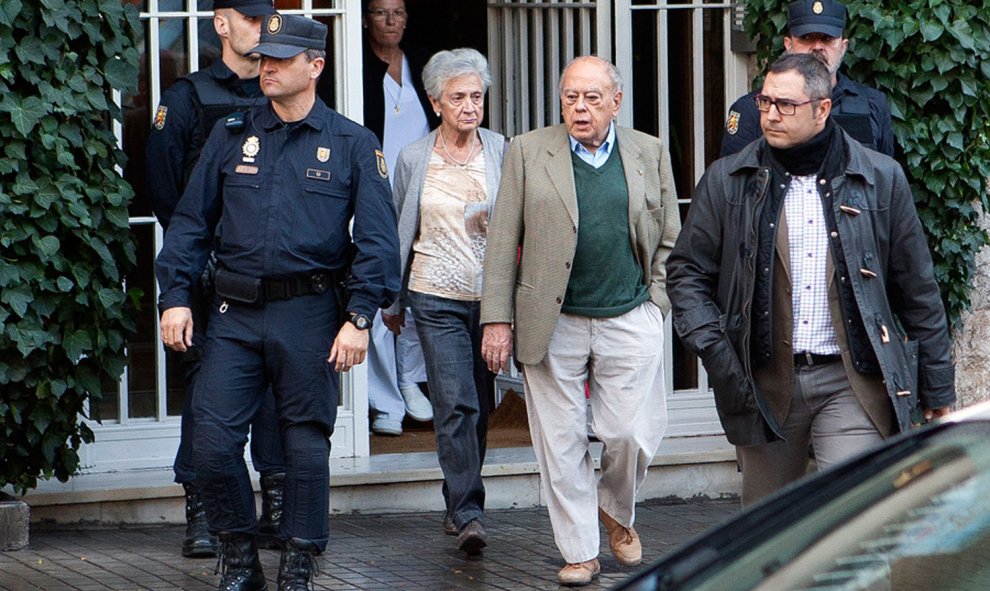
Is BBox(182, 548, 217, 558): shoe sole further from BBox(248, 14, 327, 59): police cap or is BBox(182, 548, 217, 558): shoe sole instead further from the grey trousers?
the grey trousers

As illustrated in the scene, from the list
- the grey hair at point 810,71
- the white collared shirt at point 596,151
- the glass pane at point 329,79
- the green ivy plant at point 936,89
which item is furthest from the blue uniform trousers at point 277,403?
the green ivy plant at point 936,89

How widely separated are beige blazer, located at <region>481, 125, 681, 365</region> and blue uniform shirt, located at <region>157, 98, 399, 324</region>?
0.55m

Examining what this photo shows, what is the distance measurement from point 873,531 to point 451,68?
4431mm

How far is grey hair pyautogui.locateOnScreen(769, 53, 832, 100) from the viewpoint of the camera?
17.9 feet

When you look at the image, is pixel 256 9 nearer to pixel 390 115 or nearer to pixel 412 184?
pixel 412 184

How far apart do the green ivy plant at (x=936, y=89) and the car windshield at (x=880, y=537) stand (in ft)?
14.4

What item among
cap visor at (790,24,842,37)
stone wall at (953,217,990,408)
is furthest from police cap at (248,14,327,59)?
stone wall at (953,217,990,408)

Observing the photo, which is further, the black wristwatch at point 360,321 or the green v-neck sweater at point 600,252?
the green v-neck sweater at point 600,252

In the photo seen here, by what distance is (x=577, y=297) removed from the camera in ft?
21.8

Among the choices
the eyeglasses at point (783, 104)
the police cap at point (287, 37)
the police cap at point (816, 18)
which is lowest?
the eyeglasses at point (783, 104)

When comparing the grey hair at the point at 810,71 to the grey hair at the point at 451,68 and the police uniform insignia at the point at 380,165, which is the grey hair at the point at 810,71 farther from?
the grey hair at the point at 451,68

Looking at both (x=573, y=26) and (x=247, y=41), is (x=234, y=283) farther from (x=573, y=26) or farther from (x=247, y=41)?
(x=573, y=26)

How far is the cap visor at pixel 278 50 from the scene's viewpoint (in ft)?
20.1

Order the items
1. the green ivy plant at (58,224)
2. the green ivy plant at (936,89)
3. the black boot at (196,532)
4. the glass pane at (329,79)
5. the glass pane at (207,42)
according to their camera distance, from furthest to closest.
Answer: the glass pane at (329,79)
the glass pane at (207,42)
the green ivy plant at (936,89)
the black boot at (196,532)
the green ivy plant at (58,224)
